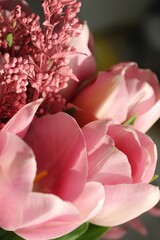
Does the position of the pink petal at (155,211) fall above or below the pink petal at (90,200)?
below

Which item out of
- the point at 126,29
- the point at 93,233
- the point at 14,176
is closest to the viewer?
the point at 14,176

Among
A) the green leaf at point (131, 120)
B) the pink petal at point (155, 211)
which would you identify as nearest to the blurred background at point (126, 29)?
the pink petal at point (155, 211)

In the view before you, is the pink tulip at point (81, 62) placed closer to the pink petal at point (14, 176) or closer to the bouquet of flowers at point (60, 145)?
the bouquet of flowers at point (60, 145)

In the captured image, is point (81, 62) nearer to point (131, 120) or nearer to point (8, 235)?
point (131, 120)

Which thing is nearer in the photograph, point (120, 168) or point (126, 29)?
point (120, 168)

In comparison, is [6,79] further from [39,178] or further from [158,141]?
[158,141]

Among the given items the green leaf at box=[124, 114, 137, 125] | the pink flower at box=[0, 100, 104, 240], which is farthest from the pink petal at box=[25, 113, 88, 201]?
the green leaf at box=[124, 114, 137, 125]

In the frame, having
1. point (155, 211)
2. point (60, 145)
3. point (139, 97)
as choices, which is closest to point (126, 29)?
point (155, 211)

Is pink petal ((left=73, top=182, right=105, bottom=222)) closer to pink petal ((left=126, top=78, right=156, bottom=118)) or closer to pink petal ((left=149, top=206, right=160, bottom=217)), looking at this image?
pink petal ((left=126, top=78, right=156, bottom=118))
